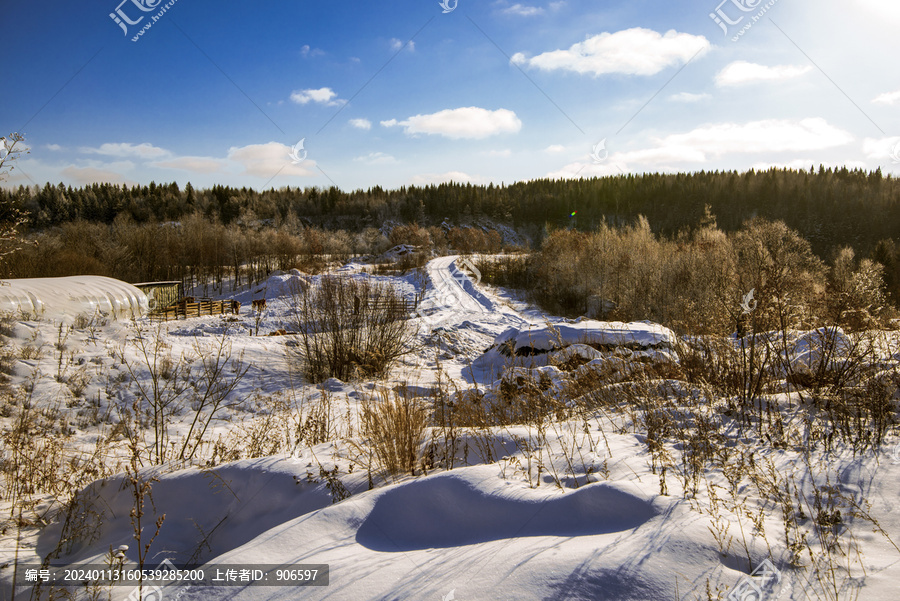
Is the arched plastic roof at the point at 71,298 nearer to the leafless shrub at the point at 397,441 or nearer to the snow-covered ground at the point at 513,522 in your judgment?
the snow-covered ground at the point at 513,522

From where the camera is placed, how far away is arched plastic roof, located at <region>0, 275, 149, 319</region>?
565 inches

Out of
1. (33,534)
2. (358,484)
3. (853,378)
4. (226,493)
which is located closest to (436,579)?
(358,484)

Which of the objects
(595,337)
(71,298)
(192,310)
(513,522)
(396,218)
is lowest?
(192,310)

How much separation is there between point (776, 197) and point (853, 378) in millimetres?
86959

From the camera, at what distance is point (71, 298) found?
54.0 feet

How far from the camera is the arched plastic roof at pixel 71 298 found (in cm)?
1436

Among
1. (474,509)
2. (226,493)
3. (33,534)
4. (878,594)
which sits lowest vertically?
(33,534)

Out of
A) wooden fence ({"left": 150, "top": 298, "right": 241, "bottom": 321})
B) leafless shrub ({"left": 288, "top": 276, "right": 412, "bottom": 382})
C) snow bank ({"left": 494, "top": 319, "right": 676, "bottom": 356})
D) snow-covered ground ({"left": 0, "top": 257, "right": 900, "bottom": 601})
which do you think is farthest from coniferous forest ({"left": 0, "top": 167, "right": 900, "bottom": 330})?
snow-covered ground ({"left": 0, "top": 257, "right": 900, "bottom": 601})

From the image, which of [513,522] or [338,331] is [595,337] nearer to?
[338,331]

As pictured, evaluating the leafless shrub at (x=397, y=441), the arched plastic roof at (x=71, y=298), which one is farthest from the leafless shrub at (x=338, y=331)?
the arched plastic roof at (x=71, y=298)

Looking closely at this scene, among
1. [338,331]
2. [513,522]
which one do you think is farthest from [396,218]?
[513,522]

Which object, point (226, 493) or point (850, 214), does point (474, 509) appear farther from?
point (850, 214)

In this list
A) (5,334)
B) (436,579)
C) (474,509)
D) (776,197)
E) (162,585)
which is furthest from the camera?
(776,197)

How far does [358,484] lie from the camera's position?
3422 millimetres
